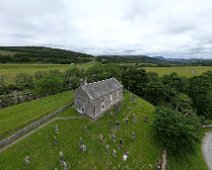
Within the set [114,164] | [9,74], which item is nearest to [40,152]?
[114,164]

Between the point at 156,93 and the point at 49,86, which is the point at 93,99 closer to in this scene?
the point at 156,93

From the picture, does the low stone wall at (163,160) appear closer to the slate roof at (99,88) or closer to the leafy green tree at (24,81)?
the slate roof at (99,88)

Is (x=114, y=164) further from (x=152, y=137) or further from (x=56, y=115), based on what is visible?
(x=56, y=115)

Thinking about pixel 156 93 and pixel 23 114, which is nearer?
pixel 23 114

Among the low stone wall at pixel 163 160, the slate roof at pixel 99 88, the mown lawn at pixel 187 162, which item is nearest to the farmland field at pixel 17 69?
the slate roof at pixel 99 88

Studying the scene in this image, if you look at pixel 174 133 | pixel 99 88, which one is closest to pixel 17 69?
pixel 99 88

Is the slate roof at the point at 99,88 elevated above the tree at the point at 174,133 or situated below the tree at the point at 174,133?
above
